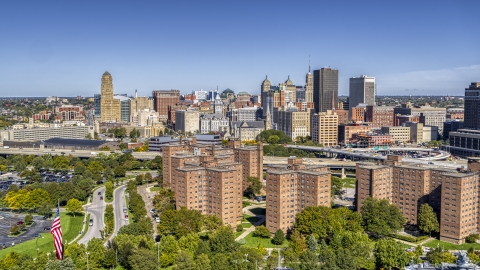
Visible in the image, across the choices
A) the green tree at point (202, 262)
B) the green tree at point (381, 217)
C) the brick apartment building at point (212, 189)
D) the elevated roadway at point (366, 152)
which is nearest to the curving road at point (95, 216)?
the brick apartment building at point (212, 189)

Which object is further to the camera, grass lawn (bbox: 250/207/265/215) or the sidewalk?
the sidewalk

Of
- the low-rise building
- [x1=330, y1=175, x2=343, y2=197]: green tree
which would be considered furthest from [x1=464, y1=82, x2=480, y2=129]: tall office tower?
[x1=330, y1=175, x2=343, y2=197]: green tree

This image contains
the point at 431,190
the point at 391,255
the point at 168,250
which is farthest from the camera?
the point at 431,190

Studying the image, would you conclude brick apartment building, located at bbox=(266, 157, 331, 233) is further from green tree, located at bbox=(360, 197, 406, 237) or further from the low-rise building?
the low-rise building

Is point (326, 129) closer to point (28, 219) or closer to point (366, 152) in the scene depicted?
point (366, 152)

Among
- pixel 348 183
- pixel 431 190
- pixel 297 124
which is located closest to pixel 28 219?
pixel 431 190

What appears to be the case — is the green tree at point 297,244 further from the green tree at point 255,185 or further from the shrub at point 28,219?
the shrub at point 28,219

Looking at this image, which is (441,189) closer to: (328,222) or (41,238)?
(328,222)
